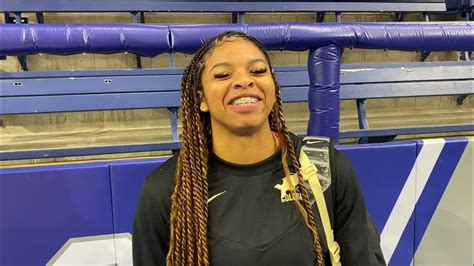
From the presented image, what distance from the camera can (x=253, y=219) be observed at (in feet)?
3.18

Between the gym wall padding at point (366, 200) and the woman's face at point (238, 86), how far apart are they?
0.76 metres

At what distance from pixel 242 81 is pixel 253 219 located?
1.16 ft

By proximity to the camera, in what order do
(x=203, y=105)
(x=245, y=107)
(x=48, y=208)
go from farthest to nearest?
1. (x=48, y=208)
2. (x=203, y=105)
3. (x=245, y=107)

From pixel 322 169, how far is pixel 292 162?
0.08 m

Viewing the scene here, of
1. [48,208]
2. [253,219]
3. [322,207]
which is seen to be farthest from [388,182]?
[48,208]

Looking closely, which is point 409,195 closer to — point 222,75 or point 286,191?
point 286,191

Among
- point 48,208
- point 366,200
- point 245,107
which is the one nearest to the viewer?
point 245,107

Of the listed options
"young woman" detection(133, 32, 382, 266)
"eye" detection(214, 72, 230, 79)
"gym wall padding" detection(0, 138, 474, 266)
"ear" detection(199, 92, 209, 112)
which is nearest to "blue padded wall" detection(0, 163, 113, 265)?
"gym wall padding" detection(0, 138, 474, 266)

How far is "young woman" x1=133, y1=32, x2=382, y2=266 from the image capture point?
95cm

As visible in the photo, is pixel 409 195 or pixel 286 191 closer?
pixel 286 191

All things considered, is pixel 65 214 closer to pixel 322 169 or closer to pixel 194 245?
pixel 194 245

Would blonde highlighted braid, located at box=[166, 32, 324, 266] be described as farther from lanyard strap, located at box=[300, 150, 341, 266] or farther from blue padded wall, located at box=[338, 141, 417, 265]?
blue padded wall, located at box=[338, 141, 417, 265]

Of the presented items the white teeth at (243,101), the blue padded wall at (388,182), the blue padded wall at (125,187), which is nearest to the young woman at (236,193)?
the white teeth at (243,101)

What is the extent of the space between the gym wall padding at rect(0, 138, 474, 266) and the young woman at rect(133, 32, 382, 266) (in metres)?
0.59
